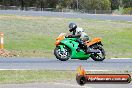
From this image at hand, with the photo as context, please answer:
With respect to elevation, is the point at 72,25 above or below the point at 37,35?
above

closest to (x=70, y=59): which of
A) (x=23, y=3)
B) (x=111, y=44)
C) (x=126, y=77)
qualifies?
(x=111, y=44)

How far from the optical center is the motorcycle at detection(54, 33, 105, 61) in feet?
51.8

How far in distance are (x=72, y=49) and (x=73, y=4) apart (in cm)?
9875

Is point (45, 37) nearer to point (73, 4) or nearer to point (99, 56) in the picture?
point (99, 56)

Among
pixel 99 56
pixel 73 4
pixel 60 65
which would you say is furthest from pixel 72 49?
pixel 73 4

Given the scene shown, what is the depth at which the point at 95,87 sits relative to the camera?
7.72m

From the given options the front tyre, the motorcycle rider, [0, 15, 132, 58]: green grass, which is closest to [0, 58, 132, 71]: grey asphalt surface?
the front tyre

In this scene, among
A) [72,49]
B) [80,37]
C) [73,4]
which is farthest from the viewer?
[73,4]

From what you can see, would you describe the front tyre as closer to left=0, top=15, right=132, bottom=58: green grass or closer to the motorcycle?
the motorcycle

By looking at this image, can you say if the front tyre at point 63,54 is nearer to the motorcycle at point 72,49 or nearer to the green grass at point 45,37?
the motorcycle at point 72,49

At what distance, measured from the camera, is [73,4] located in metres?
114

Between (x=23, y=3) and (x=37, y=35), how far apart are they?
72.0 meters

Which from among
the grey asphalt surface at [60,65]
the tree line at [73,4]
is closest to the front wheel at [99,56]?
the grey asphalt surface at [60,65]

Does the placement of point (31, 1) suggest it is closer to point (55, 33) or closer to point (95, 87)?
point (55, 33)
